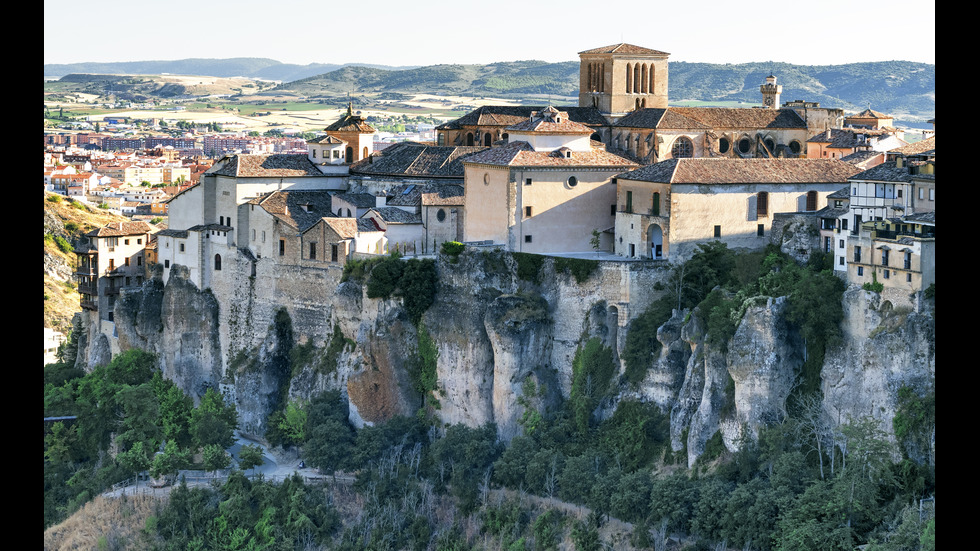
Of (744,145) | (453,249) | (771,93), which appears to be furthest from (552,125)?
(771,93)

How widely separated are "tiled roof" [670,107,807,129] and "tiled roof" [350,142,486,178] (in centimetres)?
809

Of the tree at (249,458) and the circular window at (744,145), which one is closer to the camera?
the tree at (249,458)

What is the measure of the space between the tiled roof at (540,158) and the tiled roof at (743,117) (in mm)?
6130

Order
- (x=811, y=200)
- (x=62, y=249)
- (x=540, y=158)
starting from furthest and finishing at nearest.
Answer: (x=62, y=249) < (x=540, y=158) < (x=811, y=200)

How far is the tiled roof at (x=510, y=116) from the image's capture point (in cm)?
4916

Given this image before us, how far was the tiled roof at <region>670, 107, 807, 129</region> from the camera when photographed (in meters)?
48.8

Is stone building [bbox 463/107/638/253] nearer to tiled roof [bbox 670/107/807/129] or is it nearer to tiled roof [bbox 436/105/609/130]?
tiled roof [bbox 436/105/609/130]

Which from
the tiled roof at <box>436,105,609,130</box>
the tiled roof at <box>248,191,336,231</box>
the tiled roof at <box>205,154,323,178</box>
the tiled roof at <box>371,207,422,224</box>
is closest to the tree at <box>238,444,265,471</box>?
the tiled roof at <box>248,191,336,231</box>

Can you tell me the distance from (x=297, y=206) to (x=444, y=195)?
578 centimetres

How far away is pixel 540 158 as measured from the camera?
4228 centimetres

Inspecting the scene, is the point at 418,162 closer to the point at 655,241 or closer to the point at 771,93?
the point at 655,241

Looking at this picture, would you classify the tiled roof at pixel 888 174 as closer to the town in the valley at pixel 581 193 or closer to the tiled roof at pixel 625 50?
the town in the valley at pixel 581 193

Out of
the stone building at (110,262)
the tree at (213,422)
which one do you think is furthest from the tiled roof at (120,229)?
the tree at (213,422)
